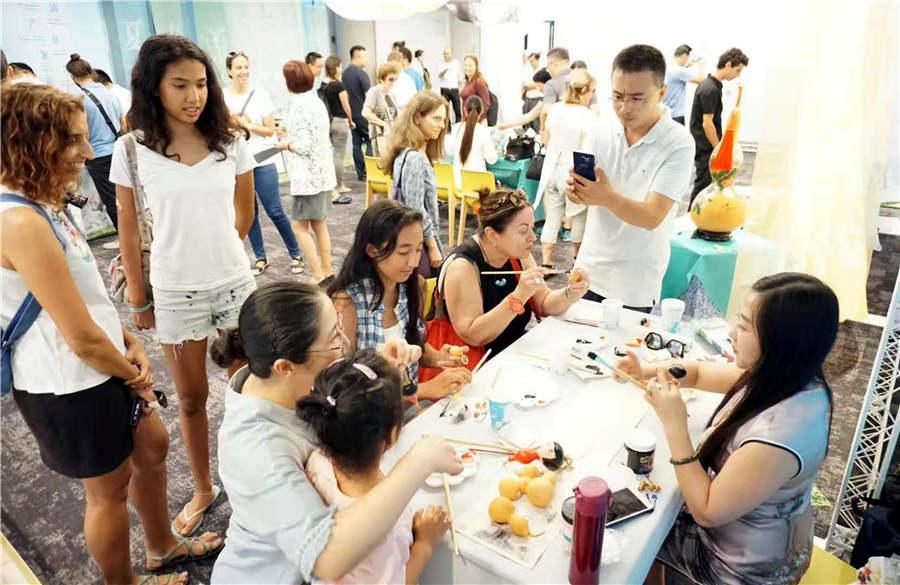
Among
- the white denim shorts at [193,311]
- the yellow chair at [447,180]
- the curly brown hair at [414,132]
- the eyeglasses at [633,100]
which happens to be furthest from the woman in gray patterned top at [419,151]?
the yellow chair at [447,180]

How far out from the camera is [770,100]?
133 inches

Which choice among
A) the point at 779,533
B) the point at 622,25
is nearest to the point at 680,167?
the point at 779,533

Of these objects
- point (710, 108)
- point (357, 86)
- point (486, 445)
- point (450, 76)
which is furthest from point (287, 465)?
point (450, 76)

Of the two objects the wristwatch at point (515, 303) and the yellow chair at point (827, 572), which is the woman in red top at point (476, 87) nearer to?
the wristwatch at point (515, 303)

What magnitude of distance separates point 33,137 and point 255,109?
10.1 feet

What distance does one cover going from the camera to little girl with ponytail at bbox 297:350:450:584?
3.45 ft

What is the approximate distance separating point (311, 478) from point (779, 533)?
1.04 m

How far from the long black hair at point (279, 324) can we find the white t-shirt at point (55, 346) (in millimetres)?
495

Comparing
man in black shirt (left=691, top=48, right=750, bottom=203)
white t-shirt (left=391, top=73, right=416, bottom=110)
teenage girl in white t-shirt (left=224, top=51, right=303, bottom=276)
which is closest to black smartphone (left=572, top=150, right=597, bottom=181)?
teenage girl in white t-shirt (left=224, top=51, right=303, bottom=276)

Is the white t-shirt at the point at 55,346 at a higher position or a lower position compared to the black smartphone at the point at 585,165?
lower

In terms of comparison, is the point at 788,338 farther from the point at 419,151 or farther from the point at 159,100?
the point at 419,151

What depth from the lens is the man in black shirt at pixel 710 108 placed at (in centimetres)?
477

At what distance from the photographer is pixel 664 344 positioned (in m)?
1.92

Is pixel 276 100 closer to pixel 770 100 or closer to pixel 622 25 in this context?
pixel 622 25
